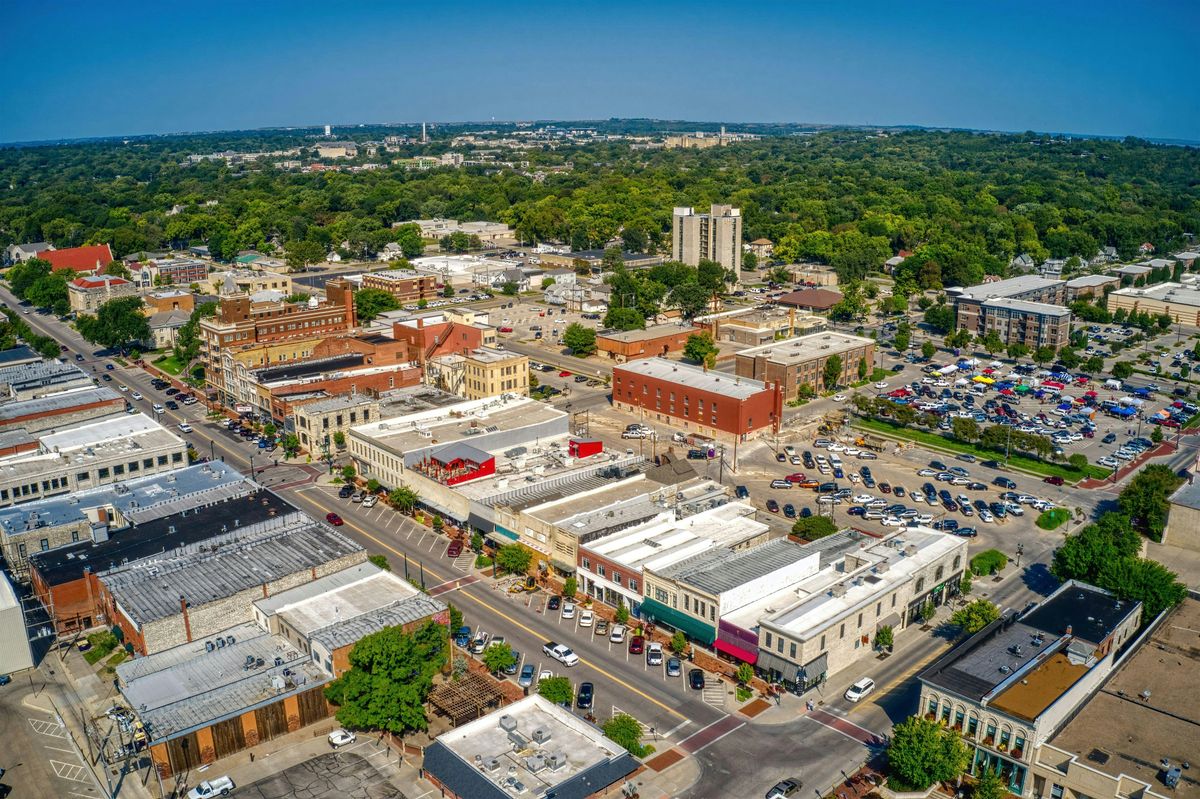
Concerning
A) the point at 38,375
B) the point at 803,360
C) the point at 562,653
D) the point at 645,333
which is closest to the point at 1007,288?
the point at 803,360

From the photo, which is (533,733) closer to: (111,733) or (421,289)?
(111,733)

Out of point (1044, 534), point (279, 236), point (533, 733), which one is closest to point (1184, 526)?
point (1044, 534)

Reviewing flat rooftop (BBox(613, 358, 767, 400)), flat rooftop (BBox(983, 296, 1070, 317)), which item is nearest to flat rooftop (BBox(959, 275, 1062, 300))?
flat rooftop (BBox(983, 296, 1070, 317))

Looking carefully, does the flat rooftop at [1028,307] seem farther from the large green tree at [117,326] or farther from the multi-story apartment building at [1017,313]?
the large green tree at [117,326]

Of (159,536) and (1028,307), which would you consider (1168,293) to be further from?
(159,536)

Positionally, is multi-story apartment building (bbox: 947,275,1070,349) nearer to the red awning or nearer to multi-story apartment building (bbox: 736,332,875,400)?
multi-story apartment building (bbox: 736,332,875,400)

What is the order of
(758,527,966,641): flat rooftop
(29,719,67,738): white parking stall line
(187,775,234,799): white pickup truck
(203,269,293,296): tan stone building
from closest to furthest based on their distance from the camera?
(187,775,234,799): white pickup truck, (29,719,67,738): white parking stall line, (758,527,966,641): flat rooftop, (203,269,293,296): tan stone building

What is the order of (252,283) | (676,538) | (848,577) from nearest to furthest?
1. (848,577)
2. (676,538)
3. (252,283)
